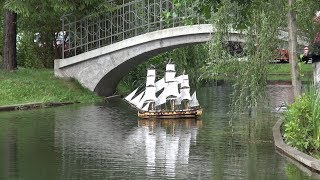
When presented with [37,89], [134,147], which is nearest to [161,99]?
[37,89]

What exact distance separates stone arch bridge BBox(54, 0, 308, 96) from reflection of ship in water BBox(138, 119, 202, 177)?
6672 mm

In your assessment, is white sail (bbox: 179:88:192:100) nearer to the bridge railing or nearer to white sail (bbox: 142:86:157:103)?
white sail (bbox: 142:86:157:103)

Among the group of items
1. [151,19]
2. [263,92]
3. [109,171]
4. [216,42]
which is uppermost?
[151,19]

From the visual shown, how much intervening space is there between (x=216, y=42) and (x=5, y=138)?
5.50 m

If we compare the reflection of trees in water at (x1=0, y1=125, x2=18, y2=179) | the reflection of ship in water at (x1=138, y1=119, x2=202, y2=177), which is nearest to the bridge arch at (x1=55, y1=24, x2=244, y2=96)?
the reflection of ship in water at (x1=138, y1=119, x2=202, y2=177)

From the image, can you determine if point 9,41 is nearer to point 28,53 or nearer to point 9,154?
point 28,53

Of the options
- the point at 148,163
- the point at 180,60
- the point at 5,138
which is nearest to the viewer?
the point at 148,163

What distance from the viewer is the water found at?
13062mm

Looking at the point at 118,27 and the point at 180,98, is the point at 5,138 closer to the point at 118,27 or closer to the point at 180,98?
the point at 180,98

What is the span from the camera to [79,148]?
16.2 m

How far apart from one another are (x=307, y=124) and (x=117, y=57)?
1578 centimetres

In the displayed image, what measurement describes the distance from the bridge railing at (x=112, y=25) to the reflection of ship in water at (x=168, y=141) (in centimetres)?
809

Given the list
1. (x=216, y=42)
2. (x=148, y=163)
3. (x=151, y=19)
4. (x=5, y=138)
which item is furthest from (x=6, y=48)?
(x=148, y=163)

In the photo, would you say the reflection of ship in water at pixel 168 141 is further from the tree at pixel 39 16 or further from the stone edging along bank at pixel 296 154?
the tree at pixel 39 16
